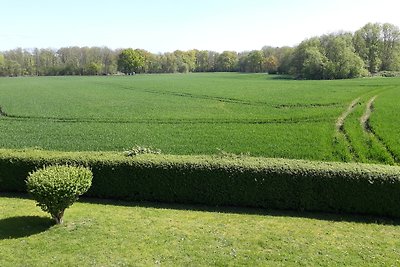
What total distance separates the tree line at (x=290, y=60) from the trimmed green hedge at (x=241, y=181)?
8069 centimetres

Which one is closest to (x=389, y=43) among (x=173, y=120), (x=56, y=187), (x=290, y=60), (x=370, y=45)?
(x=370, y=45)

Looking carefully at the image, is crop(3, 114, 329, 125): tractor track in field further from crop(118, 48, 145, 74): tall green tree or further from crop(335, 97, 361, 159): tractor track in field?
crop(118, 48, 145, 74): tall green tree

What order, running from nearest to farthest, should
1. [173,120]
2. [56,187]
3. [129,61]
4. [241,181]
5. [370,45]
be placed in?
[56,187]
[241,181]
[173,120]
[370,45]
[129,61]

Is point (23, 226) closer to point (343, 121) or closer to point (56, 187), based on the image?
point (56, 187)

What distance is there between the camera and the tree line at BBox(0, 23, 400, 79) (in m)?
89.6

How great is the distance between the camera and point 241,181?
1460 cm

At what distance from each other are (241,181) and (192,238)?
3.99m

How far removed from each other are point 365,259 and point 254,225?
3.73 metres

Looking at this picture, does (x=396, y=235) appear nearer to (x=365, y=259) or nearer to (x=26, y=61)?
(x=365, y=259)

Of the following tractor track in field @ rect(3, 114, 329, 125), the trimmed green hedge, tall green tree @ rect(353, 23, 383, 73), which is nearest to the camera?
the trimmed green hedge

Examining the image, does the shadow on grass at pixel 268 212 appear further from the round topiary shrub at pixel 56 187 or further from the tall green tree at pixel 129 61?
the tall green tree at pixel 129 61

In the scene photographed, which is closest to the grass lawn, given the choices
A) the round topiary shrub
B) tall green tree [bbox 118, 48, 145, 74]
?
the round topiary shrub

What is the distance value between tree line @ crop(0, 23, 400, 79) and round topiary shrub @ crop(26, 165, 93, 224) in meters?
85.6

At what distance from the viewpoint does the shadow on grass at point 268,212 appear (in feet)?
44.7
